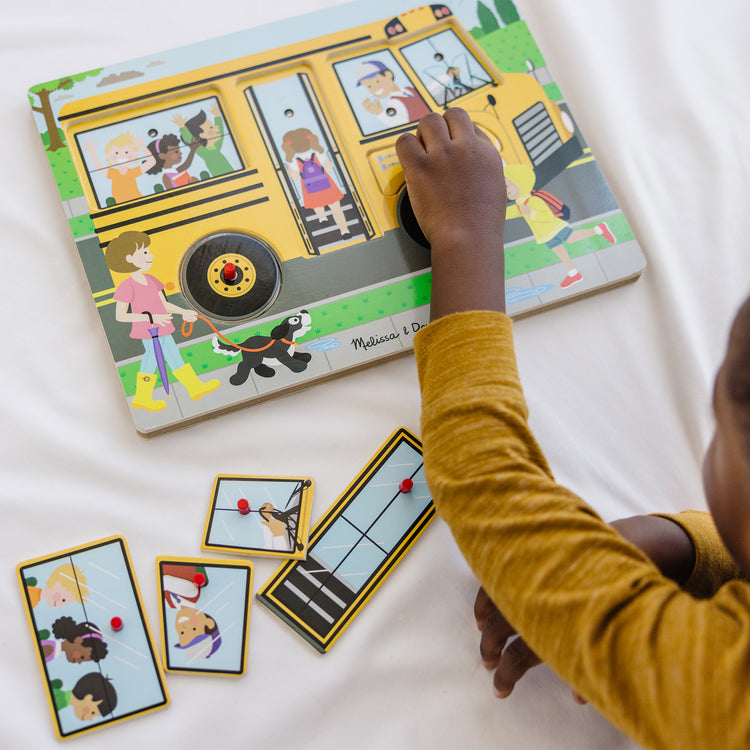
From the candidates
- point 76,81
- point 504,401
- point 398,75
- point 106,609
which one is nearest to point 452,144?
point 398,75

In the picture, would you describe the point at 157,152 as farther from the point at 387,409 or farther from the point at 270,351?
the point at 387,409

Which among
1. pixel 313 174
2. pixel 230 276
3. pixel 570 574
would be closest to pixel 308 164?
pixel 313 174

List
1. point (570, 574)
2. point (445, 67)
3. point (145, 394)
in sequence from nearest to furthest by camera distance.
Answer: point (570, 574)
point (145, 394)
point (445, 67)

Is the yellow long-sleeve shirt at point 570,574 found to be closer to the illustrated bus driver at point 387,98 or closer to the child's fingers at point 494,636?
the child's fingers at point 494,636

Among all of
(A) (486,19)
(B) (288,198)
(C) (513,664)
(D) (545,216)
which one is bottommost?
(C) (513,664)

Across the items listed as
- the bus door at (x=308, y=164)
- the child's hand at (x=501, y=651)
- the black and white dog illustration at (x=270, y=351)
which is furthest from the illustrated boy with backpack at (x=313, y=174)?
the child's hand at (x=501, y=651)

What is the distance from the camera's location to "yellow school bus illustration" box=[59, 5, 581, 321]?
65 cm

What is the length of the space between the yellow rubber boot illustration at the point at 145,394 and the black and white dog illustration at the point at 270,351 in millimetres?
61

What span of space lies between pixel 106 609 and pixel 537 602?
1.09ft

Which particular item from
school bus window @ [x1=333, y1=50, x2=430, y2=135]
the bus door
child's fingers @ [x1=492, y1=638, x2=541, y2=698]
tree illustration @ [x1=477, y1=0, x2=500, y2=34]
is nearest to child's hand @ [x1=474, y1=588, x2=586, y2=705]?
child's fingers @ [x1=492, y1=638, x2=541, y2=698]

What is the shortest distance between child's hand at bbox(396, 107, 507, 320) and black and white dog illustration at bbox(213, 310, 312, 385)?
0.12m

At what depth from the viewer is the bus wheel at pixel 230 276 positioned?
63 cm

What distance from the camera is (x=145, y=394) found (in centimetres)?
60

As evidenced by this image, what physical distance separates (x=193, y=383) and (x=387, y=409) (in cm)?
17
